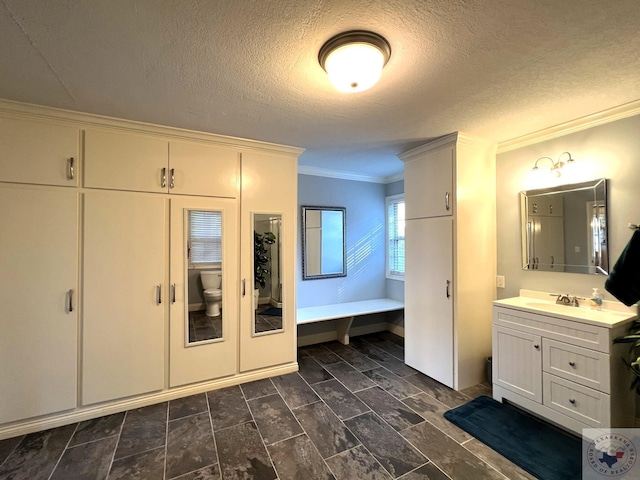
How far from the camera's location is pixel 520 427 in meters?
2.16

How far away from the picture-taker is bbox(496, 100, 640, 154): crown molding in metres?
2.11

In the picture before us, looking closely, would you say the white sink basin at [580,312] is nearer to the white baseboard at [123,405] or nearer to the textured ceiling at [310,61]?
the textured ceiling at [310,61]

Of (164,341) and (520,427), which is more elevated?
(164,341)

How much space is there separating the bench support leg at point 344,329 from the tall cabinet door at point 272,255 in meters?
0.99

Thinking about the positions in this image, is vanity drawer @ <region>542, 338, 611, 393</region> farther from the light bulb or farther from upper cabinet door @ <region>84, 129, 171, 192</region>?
upper cabinet door @ <region>84, 129, 171, 192</region>

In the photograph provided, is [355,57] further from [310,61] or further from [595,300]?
[595,300]

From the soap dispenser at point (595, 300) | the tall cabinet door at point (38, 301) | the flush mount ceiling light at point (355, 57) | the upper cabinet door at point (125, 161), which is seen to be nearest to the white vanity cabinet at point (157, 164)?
the upper cabinet door at point (125, 161)

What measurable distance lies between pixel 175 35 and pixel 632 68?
254 cm

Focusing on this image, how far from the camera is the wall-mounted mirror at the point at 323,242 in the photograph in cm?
392

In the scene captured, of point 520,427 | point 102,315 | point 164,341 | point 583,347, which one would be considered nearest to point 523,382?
point 520,427

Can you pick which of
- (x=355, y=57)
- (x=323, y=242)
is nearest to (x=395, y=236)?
(x=323, y=242)

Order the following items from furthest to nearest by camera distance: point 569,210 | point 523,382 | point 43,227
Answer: point 569,210 < point 523,382 < point 43,227

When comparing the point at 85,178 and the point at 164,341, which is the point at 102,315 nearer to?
the point at 164,341

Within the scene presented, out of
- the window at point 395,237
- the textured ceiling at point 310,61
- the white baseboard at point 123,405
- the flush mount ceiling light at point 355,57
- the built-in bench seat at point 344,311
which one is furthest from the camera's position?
the window at point 395,237
